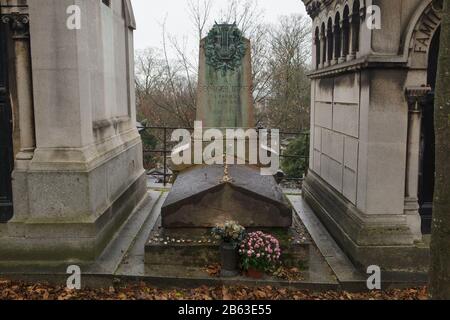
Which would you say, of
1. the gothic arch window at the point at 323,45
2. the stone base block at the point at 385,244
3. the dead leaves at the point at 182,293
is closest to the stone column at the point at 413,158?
the stone base block at the point at 385,244

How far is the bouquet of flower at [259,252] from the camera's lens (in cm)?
618

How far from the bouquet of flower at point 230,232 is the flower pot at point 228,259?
74mm

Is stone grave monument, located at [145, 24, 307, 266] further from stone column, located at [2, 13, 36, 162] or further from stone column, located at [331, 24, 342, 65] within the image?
stone column, located at [331, 24, 342, 65]

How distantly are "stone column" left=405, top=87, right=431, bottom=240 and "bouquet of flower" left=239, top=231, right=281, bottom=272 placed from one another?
2155 mm

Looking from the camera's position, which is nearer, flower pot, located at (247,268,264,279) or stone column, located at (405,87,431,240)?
flower pot, located at (247,268,264,279)

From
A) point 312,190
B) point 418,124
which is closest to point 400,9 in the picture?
point 418,124

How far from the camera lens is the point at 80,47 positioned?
6574mm

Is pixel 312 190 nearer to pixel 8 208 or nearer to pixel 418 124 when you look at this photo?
pixel 418 124

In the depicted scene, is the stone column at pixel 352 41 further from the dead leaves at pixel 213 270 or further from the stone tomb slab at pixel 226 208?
the dead leaves at pixel 213 270

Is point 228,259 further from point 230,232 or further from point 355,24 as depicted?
point 355,24

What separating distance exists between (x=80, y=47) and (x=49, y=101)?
94cm

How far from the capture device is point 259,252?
616 centimetres

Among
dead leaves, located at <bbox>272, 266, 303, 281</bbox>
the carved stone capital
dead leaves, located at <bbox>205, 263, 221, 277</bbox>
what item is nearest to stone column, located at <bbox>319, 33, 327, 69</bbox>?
dead leaves, located at <bbox>272, 266, 303, 281</bbox>

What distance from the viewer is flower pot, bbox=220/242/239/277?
618cm
